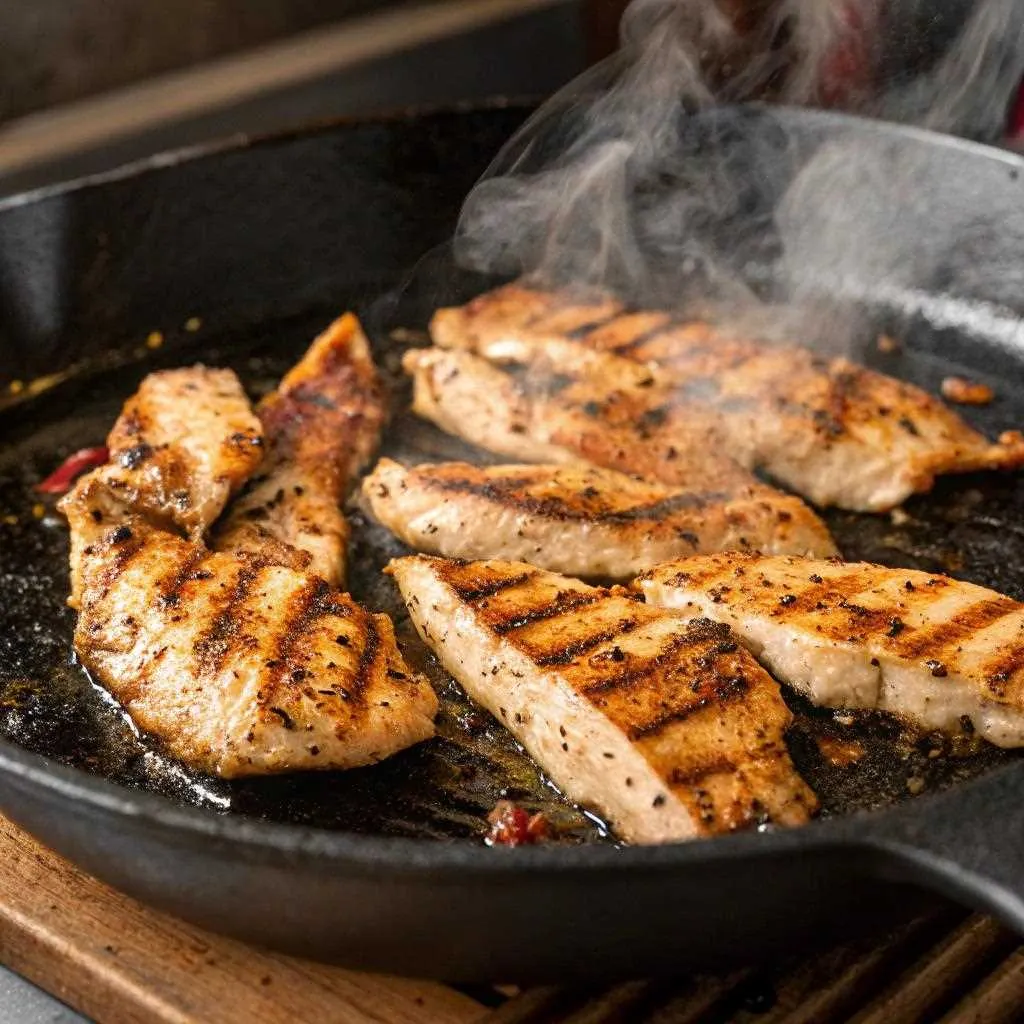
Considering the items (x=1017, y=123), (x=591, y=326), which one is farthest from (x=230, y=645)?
(x=1017, y=123)

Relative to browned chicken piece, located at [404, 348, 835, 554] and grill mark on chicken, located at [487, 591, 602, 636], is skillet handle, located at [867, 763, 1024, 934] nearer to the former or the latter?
grill mark on chicken, located at [487, 591, 602, 636]

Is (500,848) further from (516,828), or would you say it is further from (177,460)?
(177,460)

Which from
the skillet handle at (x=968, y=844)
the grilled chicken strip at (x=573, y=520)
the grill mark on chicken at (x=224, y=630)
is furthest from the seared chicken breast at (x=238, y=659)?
the skillet handle at (x=968, y=844)

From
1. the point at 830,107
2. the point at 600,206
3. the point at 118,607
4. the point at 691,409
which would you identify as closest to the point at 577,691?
the point at 118,607

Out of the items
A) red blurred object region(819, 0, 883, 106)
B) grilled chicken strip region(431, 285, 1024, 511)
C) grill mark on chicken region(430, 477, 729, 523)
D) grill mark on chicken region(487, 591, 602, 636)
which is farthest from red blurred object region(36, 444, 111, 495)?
red blurred object region(819, 0, 883, 106)

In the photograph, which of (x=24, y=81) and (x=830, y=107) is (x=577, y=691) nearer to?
(x=830, y=107)

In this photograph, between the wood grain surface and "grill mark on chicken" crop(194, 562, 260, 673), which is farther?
"grill mark on chicken" crop(194, 562, 260, 673)
